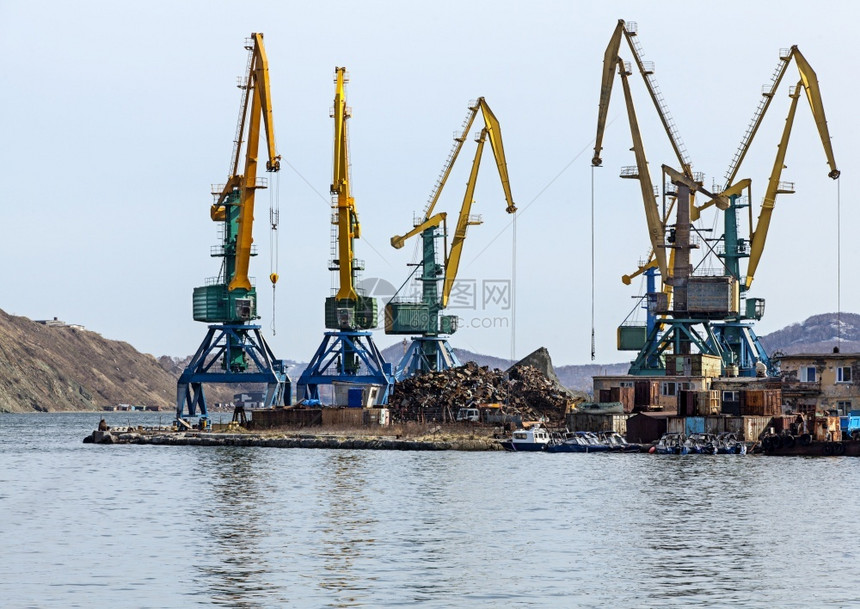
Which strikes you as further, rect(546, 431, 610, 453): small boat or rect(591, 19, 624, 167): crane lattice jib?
rect(591, 19, 624, 167): crane lattice jib

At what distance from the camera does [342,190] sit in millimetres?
132000

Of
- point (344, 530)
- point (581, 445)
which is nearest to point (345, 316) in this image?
point (581, 445)

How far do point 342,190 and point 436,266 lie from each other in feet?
47.4

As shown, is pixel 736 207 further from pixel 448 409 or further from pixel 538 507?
pixel 538 507

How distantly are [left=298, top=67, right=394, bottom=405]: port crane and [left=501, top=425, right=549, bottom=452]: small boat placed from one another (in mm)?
30915

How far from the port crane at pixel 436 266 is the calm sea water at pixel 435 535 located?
5397 centimetres

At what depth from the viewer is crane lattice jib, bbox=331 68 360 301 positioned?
131 m

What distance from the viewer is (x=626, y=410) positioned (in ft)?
350

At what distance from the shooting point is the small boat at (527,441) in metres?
99.8

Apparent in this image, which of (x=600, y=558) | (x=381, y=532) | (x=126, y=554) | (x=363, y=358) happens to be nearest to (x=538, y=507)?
(x=381, y=532)

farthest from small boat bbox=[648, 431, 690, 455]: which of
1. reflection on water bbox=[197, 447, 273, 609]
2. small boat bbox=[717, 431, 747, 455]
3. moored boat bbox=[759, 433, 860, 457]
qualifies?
reflection on water bbox=[197, 447, 273, 609]

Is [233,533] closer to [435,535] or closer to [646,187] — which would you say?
[435,535]

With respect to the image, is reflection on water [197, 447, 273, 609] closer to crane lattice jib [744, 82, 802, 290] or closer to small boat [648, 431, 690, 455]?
small boat [648, 431, 690, 455]

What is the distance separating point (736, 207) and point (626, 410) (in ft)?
129
